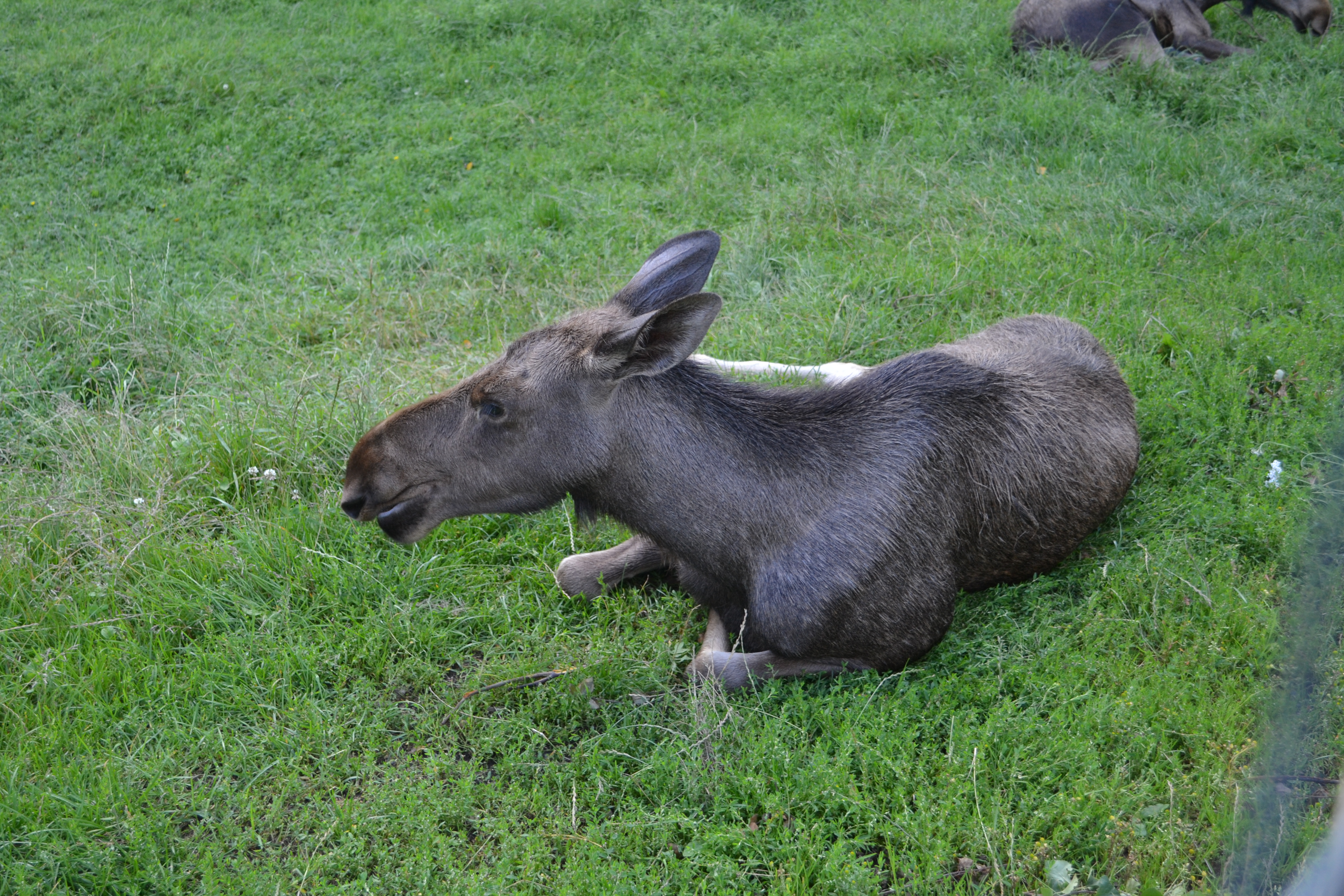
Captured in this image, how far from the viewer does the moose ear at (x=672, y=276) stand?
13.7 feet

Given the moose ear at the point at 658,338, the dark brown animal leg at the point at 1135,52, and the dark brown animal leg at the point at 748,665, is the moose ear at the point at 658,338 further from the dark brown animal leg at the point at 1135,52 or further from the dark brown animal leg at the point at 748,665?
the dark brown animal leg at the point at 1135,52

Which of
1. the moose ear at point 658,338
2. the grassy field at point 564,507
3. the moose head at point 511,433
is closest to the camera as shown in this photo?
the grassy field at point 564,507

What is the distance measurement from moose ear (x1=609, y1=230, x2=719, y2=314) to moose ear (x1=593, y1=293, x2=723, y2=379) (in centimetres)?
34

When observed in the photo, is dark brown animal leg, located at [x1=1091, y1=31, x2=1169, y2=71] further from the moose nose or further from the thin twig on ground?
the moose nose

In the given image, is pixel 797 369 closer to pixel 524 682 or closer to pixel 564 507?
pixel 564 507

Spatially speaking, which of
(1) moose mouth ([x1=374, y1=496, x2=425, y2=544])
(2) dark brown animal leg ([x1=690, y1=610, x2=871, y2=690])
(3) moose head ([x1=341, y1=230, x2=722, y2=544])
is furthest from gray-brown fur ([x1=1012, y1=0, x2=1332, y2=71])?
(1) moose mouth ([x1=374, y1=496, x2=425, y2=544])

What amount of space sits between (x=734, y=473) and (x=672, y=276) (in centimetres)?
86

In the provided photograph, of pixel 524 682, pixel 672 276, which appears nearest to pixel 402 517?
pixel 524 682

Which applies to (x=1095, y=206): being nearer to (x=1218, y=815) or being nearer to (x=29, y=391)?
(x=1218, y=815)

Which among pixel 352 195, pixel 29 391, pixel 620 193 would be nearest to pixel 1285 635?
pixel 620 193

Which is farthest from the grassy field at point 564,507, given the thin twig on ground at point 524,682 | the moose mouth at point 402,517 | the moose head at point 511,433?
the moose head at point 511,433

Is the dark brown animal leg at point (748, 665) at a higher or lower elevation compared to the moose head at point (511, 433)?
lower

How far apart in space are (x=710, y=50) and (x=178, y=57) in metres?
5.53

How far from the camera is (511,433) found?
12.8 ft
